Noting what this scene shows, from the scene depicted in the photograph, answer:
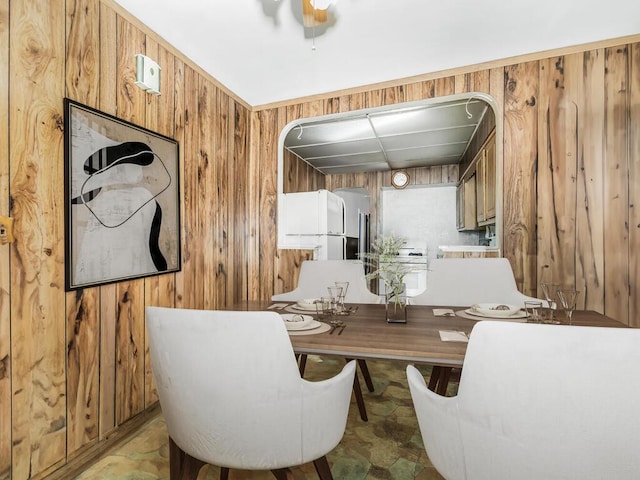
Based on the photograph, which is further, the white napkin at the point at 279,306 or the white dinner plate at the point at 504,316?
the white napkin at the point at 279,306

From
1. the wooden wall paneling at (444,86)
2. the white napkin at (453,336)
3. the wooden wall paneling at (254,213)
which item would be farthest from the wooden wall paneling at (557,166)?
the wooden wall paneling at (254,213)

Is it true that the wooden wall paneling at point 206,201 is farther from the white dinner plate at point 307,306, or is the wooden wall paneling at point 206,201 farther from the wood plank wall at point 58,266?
the white dinner plate at point 307,306

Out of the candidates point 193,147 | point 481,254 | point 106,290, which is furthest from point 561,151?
point 106,290

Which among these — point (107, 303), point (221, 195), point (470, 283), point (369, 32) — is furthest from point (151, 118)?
point (470, 283)

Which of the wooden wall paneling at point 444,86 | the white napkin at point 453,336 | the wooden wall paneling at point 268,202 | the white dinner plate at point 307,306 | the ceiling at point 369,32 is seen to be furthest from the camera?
the wooden wall paneling at point 268,202

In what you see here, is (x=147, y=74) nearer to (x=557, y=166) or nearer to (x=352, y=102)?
(x=352, y=102)

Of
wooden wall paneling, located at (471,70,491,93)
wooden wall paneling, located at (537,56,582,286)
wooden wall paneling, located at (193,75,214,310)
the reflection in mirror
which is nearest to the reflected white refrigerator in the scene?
the reflection in mirror

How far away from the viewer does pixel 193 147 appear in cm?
249

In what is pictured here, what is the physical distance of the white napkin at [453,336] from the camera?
122 centimetres

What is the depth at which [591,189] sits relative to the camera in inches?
92.5

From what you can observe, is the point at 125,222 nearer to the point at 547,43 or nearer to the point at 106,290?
the point at 106,290

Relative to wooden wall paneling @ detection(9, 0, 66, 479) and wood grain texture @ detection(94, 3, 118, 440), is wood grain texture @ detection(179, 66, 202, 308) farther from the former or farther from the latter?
wooden wall paneling @ detection(9, 0, 66, 479)

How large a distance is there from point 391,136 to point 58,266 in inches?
138

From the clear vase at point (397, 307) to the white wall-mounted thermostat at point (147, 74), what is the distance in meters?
1.86
